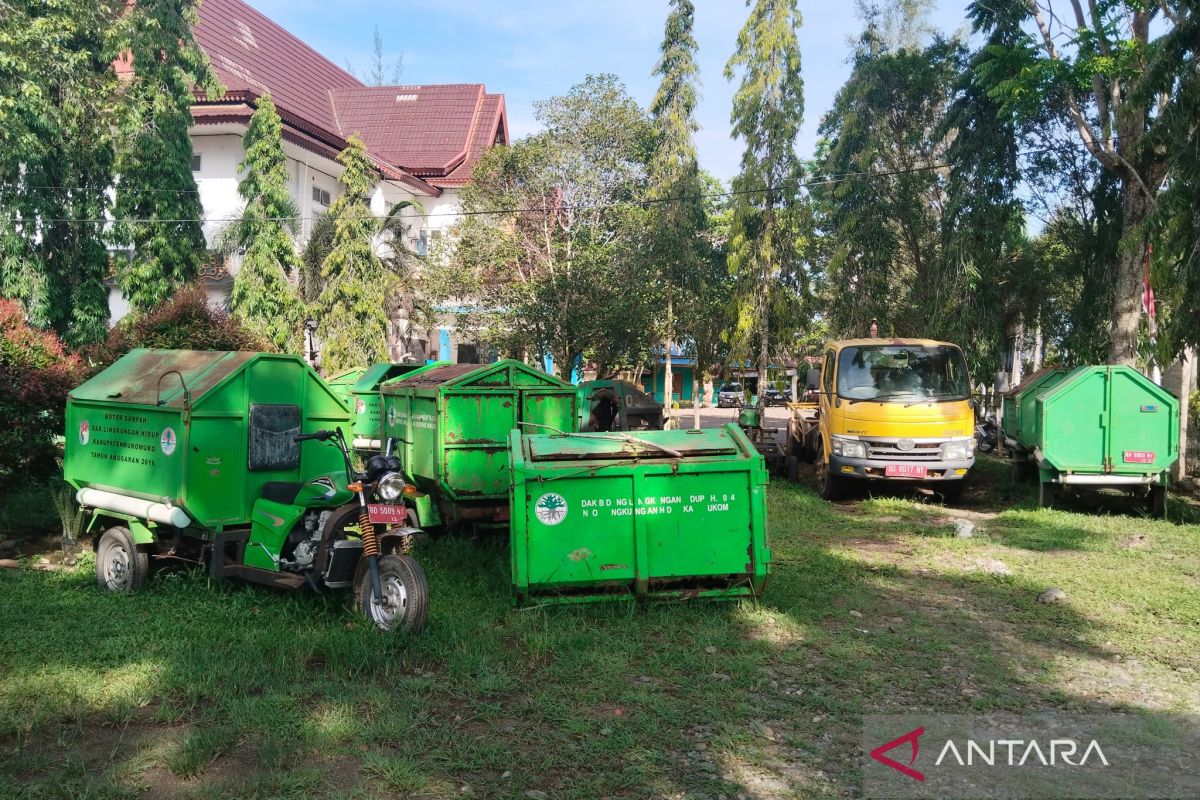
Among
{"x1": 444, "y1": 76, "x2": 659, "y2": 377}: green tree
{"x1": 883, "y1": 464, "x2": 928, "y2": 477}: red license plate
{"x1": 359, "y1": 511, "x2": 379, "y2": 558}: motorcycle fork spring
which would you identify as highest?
{"x1": 444, "y1": 76, "x2": 659, "y2": 377}: green tree

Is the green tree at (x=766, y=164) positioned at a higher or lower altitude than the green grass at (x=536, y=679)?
higher

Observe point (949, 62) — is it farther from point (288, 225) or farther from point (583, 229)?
point (288, 225)

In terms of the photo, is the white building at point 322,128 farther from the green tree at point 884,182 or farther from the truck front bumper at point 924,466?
the truck front bumper at point 924,466

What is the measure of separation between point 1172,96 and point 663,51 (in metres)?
15.5

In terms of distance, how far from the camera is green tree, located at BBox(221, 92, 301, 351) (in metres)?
20.8

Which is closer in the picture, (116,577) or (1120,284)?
(116,577)

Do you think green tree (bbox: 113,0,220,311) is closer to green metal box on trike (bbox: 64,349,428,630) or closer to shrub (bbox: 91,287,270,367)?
shrub (bbox: 91,287,270,367)

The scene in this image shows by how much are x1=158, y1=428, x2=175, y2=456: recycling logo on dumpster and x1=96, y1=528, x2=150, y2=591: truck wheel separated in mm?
871

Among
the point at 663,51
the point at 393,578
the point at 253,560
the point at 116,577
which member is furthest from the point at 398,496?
the point at 663,51

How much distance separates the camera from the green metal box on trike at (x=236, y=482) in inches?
234

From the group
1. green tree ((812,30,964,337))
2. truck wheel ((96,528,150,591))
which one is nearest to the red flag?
green tree ((812,30,964,337))

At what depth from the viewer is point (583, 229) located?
848 inches

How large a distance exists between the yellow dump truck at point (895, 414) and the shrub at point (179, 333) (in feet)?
25.9

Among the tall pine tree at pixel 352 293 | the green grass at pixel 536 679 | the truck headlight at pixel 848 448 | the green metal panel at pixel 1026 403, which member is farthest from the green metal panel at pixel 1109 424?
the tall pine tree at pixel 352 293
